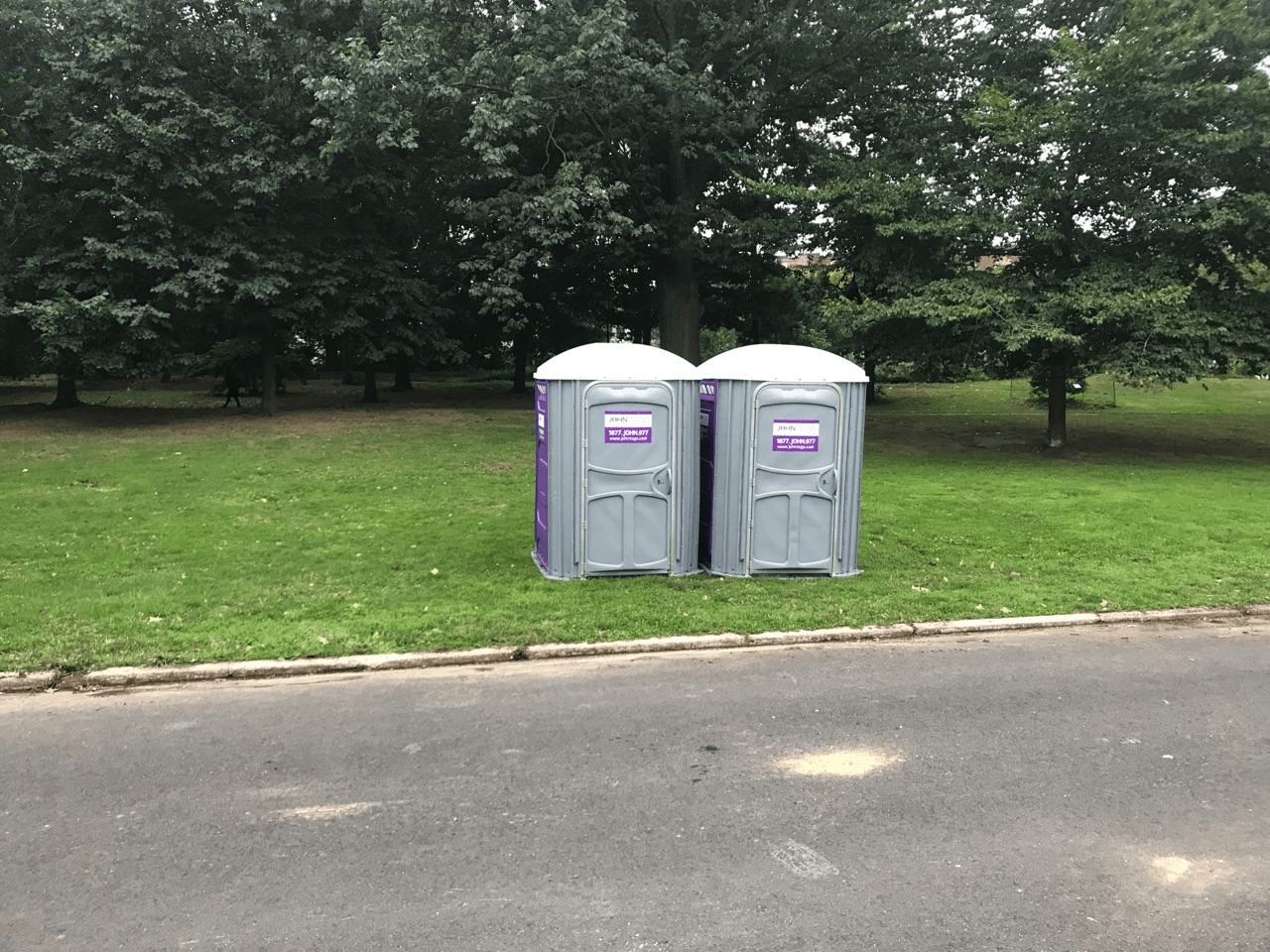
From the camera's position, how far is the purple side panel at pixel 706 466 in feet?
25.7

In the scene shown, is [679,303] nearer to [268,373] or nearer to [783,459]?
[268,373]

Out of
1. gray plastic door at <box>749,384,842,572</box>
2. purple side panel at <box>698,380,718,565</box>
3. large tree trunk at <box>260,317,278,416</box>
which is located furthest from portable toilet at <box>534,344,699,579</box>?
large tree trunk at <box>260,317,278,416</box>

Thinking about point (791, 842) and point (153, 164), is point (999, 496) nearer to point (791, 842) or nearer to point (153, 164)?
point (791, 842)

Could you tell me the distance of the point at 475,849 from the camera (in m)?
3.60

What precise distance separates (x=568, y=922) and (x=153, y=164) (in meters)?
18.6

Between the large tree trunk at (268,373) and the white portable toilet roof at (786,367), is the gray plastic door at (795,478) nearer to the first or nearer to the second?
the white portable toilet roof at (786,367)

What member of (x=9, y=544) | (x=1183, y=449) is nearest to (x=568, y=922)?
(x=9, y=544)

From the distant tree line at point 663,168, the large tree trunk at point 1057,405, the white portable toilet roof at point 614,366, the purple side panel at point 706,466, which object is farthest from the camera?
the large tree trunk at point 1057,405

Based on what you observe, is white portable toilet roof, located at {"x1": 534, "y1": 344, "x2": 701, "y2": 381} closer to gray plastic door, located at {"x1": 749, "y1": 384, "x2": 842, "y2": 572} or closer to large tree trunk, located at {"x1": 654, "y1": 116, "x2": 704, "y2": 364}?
gray plastic door, located at {"x1": 749, "y1": 384, "x2": 842, "y2": 572}

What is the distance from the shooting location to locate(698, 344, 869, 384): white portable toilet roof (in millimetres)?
7516

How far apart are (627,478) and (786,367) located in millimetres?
1552

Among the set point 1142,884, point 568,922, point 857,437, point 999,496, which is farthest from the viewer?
point 999,496

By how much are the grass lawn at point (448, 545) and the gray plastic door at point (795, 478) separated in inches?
11.2

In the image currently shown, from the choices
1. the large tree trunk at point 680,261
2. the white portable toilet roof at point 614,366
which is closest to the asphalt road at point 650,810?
the white portable toilet roof at point 614,366
